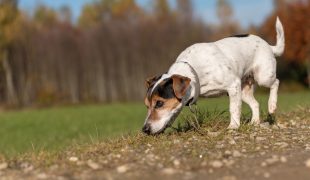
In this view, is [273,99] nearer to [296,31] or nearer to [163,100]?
[163,100]

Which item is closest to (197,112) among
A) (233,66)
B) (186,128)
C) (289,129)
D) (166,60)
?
(186,128)

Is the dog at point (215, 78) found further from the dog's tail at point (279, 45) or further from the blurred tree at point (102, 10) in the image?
the blurred tree at point (102, 10)

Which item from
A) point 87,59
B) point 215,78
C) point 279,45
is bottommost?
point 87,59

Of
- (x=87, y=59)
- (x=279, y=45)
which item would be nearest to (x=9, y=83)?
(x=87, y=59)

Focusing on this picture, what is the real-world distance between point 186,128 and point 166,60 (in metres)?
51.4

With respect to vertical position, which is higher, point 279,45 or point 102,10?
point 102,10

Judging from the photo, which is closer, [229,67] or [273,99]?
[229,67]

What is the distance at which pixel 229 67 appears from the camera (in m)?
7.94

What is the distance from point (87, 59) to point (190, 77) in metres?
53.7

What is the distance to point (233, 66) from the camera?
26.5 ft

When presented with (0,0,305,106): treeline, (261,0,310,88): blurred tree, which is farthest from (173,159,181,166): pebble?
(0,0,305,106): treeline

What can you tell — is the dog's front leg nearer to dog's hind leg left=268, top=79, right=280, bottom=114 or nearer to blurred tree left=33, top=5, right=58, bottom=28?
dog's hind leg left=268, top=79, right=280, bottom=114

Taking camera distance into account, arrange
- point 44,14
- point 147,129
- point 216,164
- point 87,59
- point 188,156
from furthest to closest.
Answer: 1. point 44,14
2. point 87,59
3. point 147,129
4. point 188,156
5. point 216,164

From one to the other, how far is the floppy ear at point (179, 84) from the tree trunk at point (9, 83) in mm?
54512
